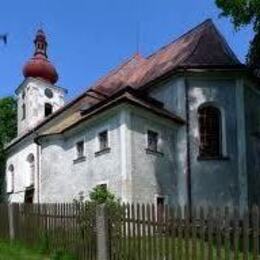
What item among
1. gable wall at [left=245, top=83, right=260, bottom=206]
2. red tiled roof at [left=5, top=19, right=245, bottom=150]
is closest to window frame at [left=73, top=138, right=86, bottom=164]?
red tiled roof at [left=5, top=19, right=245, bottom=150]

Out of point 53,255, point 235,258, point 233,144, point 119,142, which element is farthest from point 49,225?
point 233,144

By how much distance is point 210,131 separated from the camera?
2448 cm

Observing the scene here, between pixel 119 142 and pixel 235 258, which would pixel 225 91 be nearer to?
pixel 119 142

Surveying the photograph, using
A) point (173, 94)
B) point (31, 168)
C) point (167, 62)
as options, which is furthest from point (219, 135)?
point (31, 168)

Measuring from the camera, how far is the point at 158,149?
76.9ft

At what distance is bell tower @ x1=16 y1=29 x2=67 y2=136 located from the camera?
3981 cm

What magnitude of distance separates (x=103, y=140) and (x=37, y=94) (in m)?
17.4

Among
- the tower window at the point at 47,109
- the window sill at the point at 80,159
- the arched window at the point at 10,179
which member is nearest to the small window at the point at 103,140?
the window sill at the point at 80,159

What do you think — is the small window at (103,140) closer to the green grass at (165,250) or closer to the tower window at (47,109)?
the green grass at (165,250)

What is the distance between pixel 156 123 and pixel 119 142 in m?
2.07

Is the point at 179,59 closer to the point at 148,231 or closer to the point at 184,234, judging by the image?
the point at 148,231

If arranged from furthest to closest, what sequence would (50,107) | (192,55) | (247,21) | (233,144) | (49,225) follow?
(50,107), (192,55), (233,144), (247,21), (49,225)

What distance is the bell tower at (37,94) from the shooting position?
39812 mm

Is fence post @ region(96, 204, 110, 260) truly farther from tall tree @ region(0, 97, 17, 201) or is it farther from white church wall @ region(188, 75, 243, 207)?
tall tree @ region(0, 97, 17, 201)
